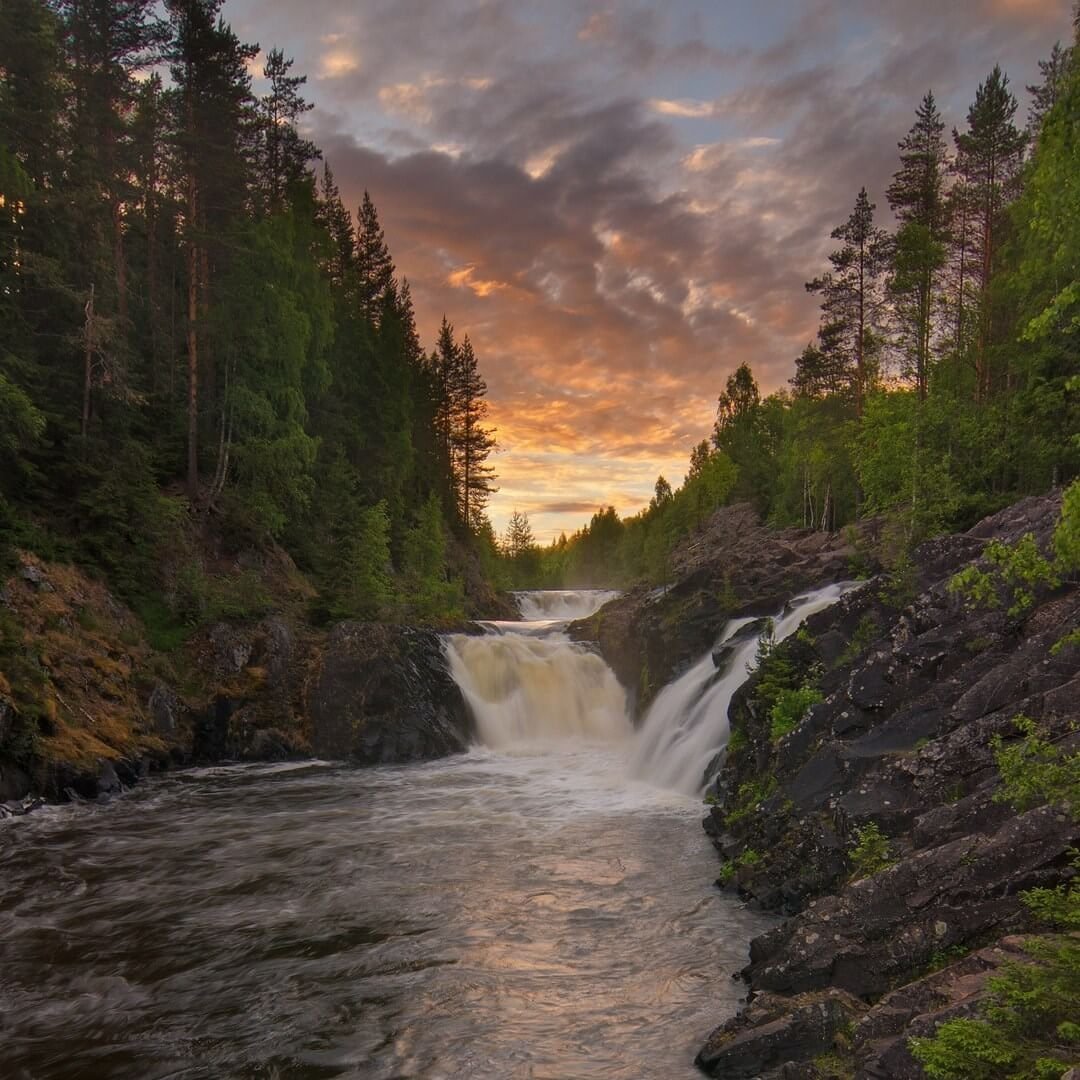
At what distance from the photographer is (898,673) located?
452 inches

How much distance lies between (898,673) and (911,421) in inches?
697

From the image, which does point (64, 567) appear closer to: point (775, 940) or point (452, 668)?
point (452, 668)

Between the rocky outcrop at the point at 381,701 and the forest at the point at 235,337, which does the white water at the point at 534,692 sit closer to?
the rocky outcrop at the point at 381,701

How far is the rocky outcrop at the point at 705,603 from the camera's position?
81.7ft

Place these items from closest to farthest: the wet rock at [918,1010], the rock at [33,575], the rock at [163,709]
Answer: the wet rock at [918,1010] < the rock at [33,575] < the rock at [163,709]

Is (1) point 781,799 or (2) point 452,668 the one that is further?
(2) point 452,668

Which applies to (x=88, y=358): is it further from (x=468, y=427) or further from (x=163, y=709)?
(x=468, y=427)

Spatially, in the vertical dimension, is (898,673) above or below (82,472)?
below

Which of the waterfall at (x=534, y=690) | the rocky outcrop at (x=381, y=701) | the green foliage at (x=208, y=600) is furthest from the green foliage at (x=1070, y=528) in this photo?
the green foliage at (x=208, y=600)

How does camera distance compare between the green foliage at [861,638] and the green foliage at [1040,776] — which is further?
the green foliage at [861,638]

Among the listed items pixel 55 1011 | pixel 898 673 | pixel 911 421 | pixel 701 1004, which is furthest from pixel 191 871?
pixel 911 421

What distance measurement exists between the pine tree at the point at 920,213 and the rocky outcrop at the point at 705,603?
909 centimetres

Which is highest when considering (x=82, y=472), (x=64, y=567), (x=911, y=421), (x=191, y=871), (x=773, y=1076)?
(x=911, y=421)

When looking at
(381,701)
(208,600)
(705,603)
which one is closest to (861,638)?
(705,603)
